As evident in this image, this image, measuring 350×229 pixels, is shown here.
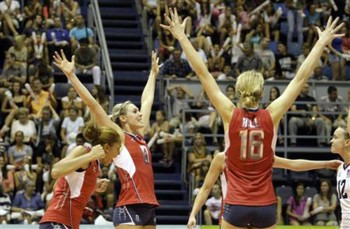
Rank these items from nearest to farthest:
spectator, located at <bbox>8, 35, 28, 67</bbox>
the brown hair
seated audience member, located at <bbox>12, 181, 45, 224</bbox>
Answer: the brown hair
seated audience member, located at <bbox>12, 181, 45, 224</bbox>
spectator, located at <bbox>8, 35, 28, 67</bbox>

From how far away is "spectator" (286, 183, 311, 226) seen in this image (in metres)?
17.7

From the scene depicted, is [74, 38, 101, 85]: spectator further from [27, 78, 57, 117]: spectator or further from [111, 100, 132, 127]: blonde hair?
[111, 100, 132, 127]: blonde hair

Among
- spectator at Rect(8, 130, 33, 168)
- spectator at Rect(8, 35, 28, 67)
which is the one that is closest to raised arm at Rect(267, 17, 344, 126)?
spectator at Rect(8, 130, 33, 168)

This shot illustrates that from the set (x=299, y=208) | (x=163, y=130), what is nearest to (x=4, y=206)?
(x=163, y=130)

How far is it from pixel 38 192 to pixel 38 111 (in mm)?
2226

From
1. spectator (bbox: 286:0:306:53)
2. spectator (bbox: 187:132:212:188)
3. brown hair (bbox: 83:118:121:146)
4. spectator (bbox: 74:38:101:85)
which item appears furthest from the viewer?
spectator (bbox: 286:0:306:53)

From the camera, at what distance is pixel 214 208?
17.2m

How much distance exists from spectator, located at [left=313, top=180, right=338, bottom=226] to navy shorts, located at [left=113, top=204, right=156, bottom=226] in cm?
948

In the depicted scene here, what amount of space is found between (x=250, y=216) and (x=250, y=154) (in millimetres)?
461

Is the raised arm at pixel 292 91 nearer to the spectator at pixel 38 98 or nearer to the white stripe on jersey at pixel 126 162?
the white stripe on jersey at pixel 126 162

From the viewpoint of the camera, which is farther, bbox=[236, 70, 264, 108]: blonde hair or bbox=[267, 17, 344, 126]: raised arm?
bbox=[267, 17, 344, 126]: raised arm

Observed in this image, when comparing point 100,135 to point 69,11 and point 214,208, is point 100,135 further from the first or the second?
point 69,11

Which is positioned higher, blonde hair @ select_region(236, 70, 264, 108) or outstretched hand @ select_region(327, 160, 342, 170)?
blonde hair @ select_region(236, 70, 264, 108)

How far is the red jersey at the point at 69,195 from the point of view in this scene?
811 centimetres
